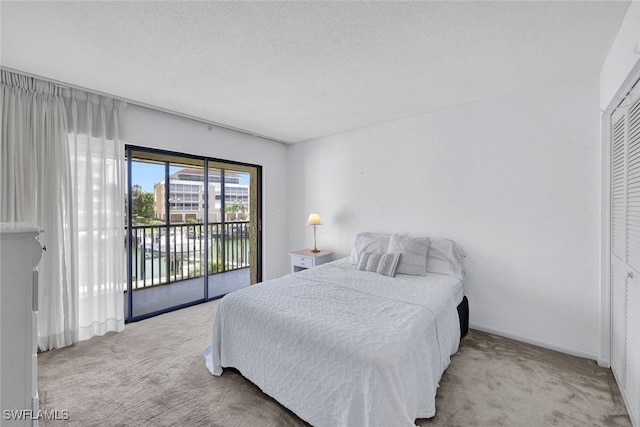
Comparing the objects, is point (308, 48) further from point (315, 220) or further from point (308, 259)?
point (308, 259)

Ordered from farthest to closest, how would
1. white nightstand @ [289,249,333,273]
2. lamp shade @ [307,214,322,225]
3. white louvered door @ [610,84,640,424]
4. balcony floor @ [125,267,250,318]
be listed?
lamp shade @ [307,214,322,225]
white nightstand @ [289,249,333,273]
balcony floor @ [125,267,250,318]
white louvered door @ [610,84,640,424]

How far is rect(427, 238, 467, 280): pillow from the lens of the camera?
2866mm

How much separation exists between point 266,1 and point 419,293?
2.27 m

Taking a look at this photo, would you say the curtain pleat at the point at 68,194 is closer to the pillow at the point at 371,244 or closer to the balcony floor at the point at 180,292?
the balcony floor at the point at 180,292

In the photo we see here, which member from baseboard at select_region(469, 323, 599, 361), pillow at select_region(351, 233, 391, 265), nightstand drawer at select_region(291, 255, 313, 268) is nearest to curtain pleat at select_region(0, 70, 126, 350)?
nightstand drawer at select_region(291, 255, 313, 268)

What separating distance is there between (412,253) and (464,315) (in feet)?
2.55

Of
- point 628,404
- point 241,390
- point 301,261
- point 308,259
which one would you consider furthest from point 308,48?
point 628,404

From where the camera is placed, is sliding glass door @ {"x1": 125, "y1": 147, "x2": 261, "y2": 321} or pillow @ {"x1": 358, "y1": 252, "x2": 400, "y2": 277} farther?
sliding glass door @ {"x1": 125, "y1": 147, "x2": 261, "y2": 321}

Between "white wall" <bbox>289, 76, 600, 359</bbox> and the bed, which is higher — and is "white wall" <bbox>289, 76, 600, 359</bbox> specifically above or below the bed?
above

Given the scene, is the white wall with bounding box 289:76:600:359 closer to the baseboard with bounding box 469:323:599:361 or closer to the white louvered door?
the baseboard with bounding box 469:323:599:361

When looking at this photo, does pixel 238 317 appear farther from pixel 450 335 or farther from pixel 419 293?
pixel 450 335

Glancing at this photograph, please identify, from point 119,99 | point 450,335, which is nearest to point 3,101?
point 119,99

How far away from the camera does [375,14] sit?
1632mm

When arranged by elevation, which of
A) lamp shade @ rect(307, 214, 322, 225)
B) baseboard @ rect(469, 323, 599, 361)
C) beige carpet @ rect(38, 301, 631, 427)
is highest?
lamp shade @ rect(307, 214, 322, 225)
